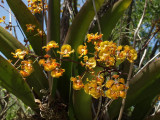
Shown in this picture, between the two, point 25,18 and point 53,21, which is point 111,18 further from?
point 25,18

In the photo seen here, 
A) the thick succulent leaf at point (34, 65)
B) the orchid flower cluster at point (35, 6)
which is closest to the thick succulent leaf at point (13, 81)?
the thick succulent leaf at point (34, 65)

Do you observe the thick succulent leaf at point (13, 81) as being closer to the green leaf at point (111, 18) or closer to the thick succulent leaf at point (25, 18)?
the thick succulent leaf at point (25, 18)

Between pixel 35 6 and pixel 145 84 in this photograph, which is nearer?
pixel 145 84

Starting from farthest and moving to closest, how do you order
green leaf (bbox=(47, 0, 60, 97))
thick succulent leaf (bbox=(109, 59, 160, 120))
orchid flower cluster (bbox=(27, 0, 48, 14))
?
orchid flower cluster (bbox=(27, 0, 48, 14)) → green leaf (bbox=(47, 0, 60, 97)) → thick succulent leaf (bbox=(109, 59, 160, 120))

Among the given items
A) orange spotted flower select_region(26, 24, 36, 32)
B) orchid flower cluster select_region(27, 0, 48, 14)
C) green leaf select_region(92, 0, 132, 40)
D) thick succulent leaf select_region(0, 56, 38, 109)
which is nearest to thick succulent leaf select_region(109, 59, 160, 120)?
green leaf select_region(92, 0, 132, 40)

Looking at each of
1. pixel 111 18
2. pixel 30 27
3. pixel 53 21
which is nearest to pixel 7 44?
pixel 30 27

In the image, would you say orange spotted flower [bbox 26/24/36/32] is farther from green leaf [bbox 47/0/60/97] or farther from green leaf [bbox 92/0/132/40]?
green leaf [bbox 92/0/132/40]
